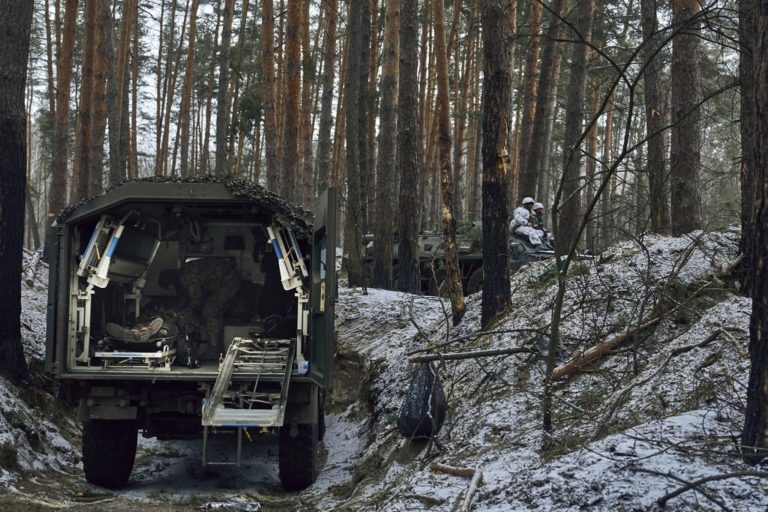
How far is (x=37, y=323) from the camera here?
10.7m

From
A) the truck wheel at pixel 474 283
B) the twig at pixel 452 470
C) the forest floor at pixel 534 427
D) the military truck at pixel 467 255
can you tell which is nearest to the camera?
the forest floor at pixel 534 427

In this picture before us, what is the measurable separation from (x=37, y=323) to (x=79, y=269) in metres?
3.93

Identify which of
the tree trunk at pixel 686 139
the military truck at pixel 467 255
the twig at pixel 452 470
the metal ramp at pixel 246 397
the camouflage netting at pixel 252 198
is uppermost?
the tree trunk at pixel 686 139

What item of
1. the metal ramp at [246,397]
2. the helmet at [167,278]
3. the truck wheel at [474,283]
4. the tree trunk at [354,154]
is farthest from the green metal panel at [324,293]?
the truck wheel at [474,283]

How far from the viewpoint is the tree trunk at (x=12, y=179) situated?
832cm

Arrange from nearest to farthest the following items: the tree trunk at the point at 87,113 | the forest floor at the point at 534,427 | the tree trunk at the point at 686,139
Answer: the forest floor at the point at 534,427 → the tree trunk at the point at 686,139 → the tree trunk at the point at 87,113

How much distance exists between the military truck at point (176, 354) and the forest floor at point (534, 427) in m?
0.53

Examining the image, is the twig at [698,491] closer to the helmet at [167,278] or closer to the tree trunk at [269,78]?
the helmet at [167,278]

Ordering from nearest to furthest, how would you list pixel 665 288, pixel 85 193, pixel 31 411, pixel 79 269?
1. pixel 665 288
2. pixel 79 269
3. pixel 31 411
4. pixel 85 193

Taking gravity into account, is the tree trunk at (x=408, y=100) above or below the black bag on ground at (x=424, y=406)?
above

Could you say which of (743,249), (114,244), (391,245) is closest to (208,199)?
(114,244)

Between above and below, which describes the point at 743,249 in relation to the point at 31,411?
above

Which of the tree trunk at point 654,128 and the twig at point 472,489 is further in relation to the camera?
the tree trunk at point 654,128

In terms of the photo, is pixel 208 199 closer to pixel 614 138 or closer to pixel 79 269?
pixel 79 269
